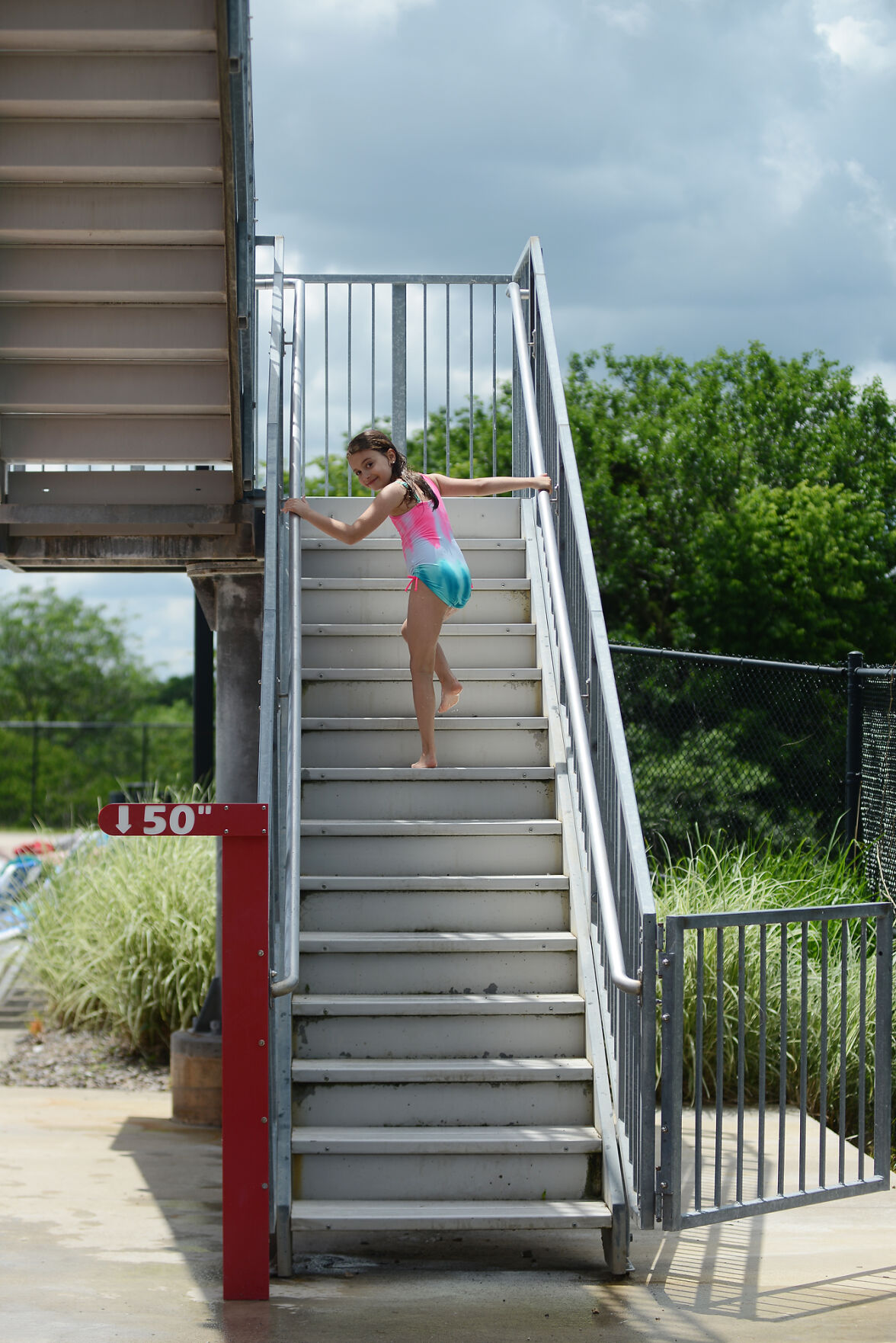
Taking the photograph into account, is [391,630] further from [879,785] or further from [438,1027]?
[879,785]

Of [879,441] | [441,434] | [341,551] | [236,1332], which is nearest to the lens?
[236,1332]

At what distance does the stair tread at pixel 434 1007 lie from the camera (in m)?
4.85

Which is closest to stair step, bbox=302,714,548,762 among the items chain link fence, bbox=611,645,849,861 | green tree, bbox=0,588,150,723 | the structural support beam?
chain link fence, bbox=611,645,849,861

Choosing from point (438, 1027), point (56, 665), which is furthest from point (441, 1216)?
point (56, 665)

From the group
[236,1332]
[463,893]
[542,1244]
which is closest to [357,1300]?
[236,1332]

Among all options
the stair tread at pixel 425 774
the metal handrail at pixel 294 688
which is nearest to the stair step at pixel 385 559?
the metal handrail at pixel 294 688

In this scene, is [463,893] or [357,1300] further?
[463,893]

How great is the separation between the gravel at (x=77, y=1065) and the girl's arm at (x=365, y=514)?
13.8ft

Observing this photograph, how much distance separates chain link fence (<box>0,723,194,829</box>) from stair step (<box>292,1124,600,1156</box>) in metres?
22.3

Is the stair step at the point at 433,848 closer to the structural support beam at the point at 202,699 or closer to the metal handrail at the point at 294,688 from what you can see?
the metal handrail at the point at 294,688

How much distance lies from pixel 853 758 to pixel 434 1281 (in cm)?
506

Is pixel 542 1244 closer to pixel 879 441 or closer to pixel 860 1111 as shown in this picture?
pixel 860 1111

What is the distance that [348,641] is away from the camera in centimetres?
635

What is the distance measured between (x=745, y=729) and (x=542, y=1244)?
8565mm
